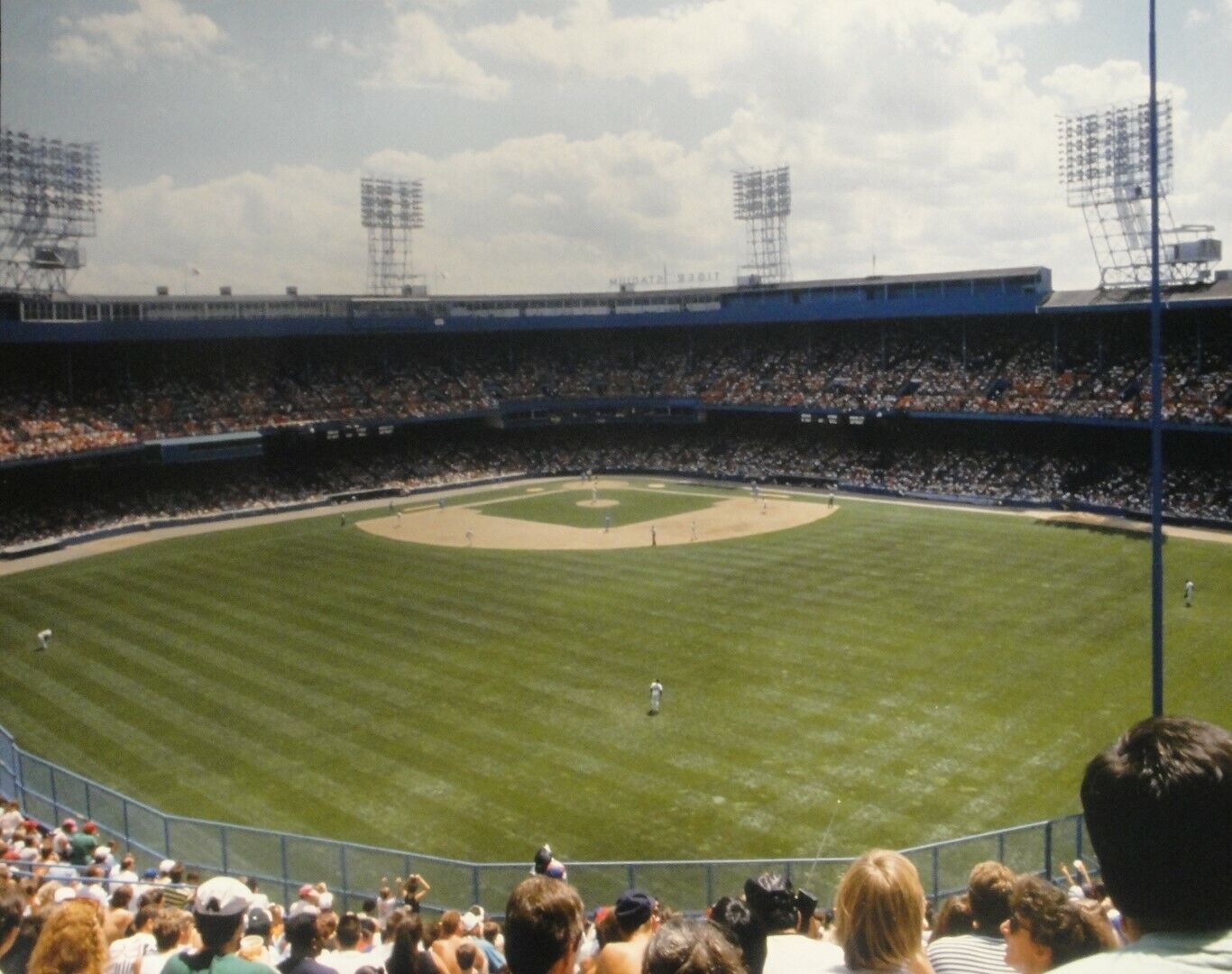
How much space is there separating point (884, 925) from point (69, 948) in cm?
439

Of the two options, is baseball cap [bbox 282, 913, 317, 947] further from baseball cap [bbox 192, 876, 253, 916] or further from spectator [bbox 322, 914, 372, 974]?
spectator [bbox 322, 914, 372, 974]

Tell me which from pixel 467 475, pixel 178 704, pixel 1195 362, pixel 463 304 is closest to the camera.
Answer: pixel 178 704

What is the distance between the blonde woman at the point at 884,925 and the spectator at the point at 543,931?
4.34 ft

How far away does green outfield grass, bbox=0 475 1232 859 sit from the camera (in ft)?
74.4

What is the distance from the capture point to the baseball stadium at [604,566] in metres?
21.9

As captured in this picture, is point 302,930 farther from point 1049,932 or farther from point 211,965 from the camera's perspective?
point 1049,932

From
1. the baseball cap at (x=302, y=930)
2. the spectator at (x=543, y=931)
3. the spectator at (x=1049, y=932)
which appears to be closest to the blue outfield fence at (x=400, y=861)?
the baseball cap at (x=302, y=930)

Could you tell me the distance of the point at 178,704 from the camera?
97.6 feet

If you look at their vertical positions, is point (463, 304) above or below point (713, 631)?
above

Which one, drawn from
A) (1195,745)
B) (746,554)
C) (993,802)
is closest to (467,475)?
(746,554)

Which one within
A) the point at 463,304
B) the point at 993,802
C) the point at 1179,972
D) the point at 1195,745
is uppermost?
the point at 463,304

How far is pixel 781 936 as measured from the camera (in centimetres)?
566

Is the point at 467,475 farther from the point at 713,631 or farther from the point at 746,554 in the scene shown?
the point at 713,631

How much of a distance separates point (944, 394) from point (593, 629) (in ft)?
132
